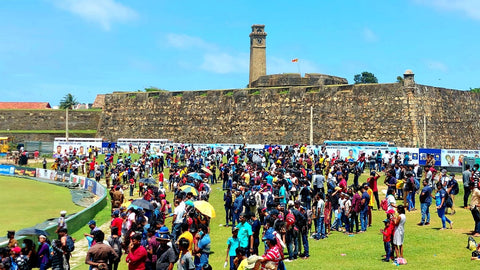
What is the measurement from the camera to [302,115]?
41312 mm

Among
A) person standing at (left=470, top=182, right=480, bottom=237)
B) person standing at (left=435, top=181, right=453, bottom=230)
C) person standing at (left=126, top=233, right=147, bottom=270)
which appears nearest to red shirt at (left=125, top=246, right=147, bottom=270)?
person standing at (left=126, top=233, right=147, bottom=270)

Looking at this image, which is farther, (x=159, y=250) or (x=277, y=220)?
(x=277, y=220)

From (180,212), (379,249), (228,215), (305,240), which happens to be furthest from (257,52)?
(305,240)

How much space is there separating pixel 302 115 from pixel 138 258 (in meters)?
33.7

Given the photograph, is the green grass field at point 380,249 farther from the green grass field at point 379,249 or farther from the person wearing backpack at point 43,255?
the person wearing backpack at point 43,255

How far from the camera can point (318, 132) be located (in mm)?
40312

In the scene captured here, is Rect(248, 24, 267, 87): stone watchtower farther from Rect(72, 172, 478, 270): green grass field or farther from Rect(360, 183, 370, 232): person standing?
Rect(360, 183, 370, 232): person standing

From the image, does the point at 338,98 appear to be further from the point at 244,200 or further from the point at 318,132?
the point at 244,200

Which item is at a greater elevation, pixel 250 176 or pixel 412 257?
pixel 250 176

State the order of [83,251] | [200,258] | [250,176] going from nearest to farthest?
1. [200,258]
2. [83,251]
3. [250,176]

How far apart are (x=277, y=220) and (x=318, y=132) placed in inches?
1216

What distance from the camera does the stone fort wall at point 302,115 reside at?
3712cm

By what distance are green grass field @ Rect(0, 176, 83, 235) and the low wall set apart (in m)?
0.94

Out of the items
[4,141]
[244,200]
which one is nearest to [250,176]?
[244,200]
